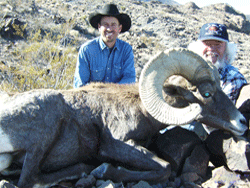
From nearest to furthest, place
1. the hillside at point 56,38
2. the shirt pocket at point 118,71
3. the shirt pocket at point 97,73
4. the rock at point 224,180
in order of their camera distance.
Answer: the rock at point 224,180, the shirt pocket at point 97,73, the shirt pocket at point 118,71, the hillside at point 56,38

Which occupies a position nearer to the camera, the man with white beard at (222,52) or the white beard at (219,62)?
the man with white beard at (222,52)

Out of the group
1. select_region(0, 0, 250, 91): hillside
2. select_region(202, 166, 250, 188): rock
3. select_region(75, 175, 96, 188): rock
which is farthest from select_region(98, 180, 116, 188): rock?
select_region(0, 0, 250, 91): hillside

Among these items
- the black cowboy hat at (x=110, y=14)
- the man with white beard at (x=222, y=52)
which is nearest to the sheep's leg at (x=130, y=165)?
the man with white beard at (x=222, y=52)

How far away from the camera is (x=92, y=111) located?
11.9ft

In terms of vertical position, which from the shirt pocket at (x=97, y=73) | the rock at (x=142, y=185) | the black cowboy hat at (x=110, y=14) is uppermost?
the black cowboy hat at (x=110, y=14)

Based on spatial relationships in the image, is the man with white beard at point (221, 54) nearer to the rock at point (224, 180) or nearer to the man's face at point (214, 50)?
the man's face at point (214, 50)

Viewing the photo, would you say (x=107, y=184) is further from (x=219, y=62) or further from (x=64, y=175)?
(x=219, y=62)

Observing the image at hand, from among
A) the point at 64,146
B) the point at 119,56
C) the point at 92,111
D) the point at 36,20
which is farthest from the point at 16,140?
the point at 36,20

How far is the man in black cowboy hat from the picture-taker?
5275 mm

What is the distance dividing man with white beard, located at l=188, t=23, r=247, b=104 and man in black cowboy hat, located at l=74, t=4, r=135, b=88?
68.8 inches

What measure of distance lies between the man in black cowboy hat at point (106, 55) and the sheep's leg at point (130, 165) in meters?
2.14

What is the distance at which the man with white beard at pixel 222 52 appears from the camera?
15.1ft

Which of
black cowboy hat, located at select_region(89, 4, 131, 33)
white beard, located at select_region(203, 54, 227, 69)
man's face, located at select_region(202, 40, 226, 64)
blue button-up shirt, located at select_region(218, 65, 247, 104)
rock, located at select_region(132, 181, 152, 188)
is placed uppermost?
black cowboy hat, located at select_region(89, 4, 131, 33)

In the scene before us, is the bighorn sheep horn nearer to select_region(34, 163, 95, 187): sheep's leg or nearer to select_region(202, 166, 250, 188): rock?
select_region(202, 166, 250, 188): rock
